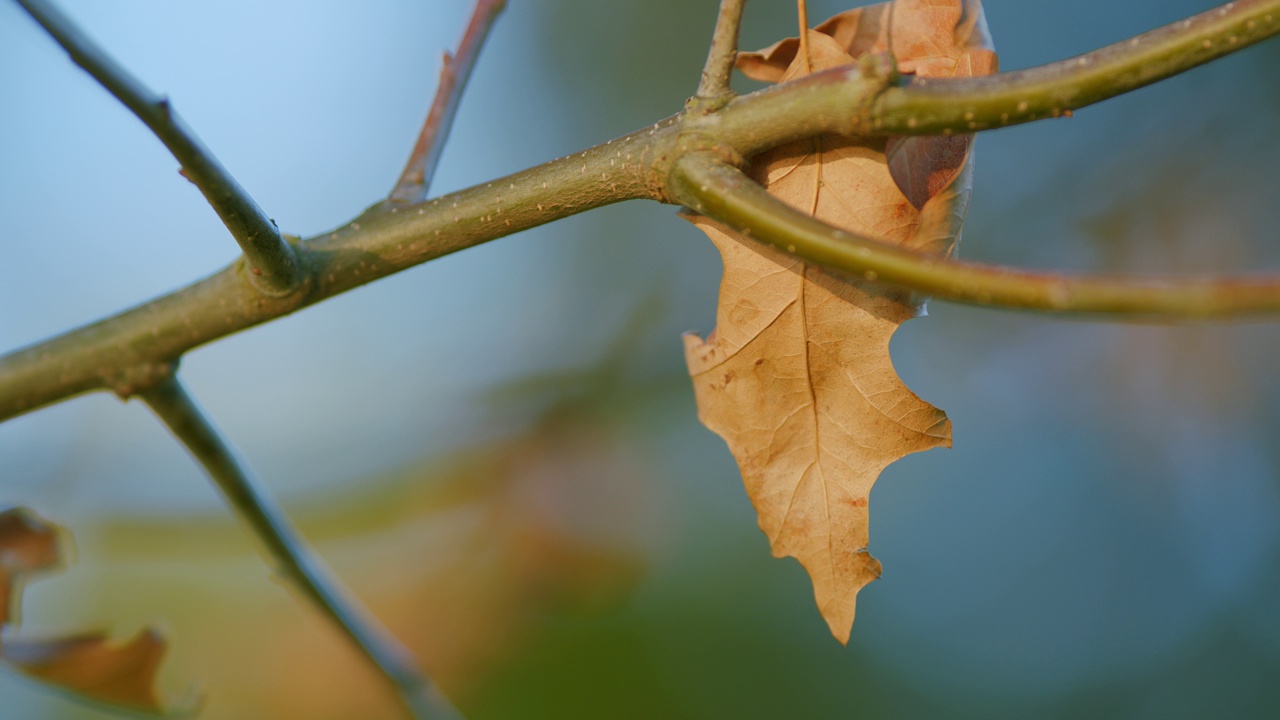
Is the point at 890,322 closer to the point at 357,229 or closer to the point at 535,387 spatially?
the point at 357,229

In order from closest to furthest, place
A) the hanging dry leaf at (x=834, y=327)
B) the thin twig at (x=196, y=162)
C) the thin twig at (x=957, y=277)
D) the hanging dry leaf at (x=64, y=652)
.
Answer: the thin twig at (x=957, y=277), the thin twig at (x=196, y=162), the hanging dry leaf at (x=834, y=327), the hanging dry leaf at (x=64, y=652)

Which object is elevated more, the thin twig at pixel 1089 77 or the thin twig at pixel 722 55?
the thin twig at pixel 722 55

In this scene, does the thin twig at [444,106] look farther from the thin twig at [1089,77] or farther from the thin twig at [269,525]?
the thin twig at [1089,77]

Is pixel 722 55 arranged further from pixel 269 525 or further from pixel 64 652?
pixel 64 652

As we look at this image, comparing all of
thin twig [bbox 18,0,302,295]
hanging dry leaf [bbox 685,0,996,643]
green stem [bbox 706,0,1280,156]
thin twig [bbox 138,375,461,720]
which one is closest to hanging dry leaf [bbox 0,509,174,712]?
thin twig [bbox 138,375,461,720]

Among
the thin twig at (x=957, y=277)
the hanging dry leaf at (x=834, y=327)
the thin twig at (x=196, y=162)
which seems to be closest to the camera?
the thin twig at (x=957, y=277)

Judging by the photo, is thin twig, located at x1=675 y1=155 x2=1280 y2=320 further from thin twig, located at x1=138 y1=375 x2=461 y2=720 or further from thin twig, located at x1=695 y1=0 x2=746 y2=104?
thin twig, located at x1=138 y1=375 x2=461 y2=720

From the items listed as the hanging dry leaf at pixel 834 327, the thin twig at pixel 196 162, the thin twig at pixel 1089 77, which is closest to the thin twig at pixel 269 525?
the thin twig at pixel 196 162
